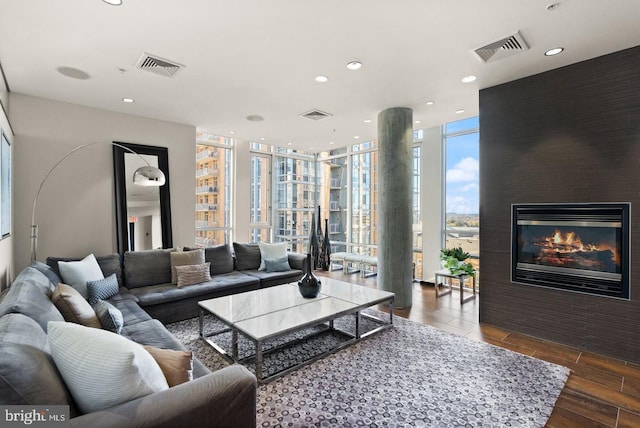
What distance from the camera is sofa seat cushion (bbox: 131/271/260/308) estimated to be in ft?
11.7

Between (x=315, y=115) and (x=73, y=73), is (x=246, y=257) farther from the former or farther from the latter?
(x=73, y=73)

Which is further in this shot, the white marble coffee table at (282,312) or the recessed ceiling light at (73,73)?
the recessed ceiling light at (73,73)

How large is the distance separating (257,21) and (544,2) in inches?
82.4

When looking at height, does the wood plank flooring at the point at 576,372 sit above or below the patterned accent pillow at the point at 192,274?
below

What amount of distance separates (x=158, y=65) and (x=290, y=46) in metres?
1.40

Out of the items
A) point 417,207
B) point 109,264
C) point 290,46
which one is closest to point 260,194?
point 417,207

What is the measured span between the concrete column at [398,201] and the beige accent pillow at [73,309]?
137 inches

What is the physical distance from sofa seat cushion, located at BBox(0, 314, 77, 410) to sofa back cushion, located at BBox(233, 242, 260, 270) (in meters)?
3.61

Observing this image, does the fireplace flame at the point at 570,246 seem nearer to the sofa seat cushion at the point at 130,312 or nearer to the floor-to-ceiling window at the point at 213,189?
the sofa seat cushion at the point at 130,312

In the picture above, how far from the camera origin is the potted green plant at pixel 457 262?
471cm

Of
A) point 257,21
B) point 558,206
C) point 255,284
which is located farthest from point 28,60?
point 558,206

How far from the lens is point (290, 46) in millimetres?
2736

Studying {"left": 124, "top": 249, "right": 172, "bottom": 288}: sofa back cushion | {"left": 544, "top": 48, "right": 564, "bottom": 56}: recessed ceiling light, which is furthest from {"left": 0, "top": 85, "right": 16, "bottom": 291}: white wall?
{"left": 544, "top": 48, "right": 564, "bottom": 56}: recessed ceiling light

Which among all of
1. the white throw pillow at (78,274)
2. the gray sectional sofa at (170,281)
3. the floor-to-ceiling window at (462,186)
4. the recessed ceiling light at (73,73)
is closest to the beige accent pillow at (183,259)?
the gray sectional sofa at (170,281)
